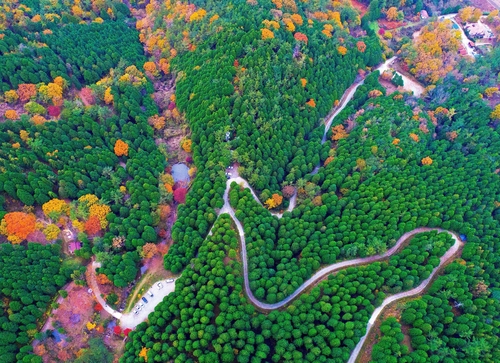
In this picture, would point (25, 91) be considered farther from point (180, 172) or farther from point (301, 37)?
point (301, 37)

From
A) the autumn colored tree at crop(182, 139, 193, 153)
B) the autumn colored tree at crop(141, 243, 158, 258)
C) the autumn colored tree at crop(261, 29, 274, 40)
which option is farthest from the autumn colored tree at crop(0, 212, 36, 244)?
the autumn colored tree at crop(261, 29, 274, 40)

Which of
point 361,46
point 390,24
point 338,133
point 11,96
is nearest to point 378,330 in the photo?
point 338,133

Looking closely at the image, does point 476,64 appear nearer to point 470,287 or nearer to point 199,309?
point 470,287

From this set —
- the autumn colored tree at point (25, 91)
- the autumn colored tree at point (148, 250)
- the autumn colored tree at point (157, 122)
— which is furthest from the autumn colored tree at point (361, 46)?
the autumn colored tree at point (25, 91)

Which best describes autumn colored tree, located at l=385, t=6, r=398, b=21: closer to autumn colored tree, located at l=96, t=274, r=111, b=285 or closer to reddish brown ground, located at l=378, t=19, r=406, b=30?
reddish brown ground, located at l=378, t=19, r=406, b=30

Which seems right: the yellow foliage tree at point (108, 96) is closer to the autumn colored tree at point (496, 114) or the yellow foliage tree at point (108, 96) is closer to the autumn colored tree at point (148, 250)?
the autumn colored tree at point (148, 250)

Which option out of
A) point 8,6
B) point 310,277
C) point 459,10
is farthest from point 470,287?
point 8,6

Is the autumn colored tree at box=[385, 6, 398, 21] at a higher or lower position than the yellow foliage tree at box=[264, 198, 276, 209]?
higher
